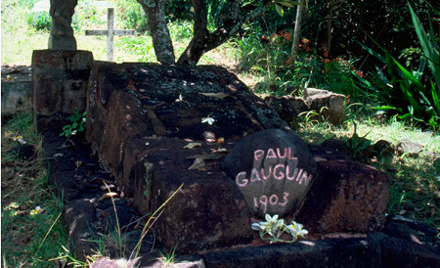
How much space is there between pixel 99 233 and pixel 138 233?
22cm

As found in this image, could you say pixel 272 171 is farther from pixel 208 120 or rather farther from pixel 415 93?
pixel 415 93

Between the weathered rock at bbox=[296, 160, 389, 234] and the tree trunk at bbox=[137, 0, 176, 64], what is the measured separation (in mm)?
2721

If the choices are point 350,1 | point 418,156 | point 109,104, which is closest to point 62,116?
point 109,104

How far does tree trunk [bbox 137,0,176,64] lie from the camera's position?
4.80 metres

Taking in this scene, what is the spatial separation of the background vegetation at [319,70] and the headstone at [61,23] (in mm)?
→ 907

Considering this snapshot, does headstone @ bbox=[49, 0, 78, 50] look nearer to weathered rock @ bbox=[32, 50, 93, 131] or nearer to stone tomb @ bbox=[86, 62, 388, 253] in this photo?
weathered rock @ bbox=[32, 50, 93, 131]

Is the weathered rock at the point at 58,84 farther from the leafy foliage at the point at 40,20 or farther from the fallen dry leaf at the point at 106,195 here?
the leafy foliage at the point at 40,20

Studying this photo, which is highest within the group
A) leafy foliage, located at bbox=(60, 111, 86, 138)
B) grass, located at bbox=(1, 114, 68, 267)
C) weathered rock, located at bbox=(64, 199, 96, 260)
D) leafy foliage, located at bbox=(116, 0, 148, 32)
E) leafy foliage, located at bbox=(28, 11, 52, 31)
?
leafy foliage, located at bbox=(116, 0, 148, 32)

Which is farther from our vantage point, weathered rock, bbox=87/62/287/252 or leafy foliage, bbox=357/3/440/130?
leafy foliage, bbox=357/3/440/130

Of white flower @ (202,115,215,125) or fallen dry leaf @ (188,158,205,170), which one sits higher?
white flower @ (202,115,215,125)

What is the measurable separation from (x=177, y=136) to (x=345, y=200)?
1.29 meters

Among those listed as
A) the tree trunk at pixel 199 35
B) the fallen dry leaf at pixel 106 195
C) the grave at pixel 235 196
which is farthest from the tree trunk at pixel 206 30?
the fallen dry leaf at pixel 106 195

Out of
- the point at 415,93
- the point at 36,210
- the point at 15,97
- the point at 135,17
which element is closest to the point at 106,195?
the point at 36,210

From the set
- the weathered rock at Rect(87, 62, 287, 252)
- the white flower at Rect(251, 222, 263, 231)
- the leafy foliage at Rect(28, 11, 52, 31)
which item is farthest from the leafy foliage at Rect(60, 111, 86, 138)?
the leafy foliage at Rect(28, 11, 52, 31)
